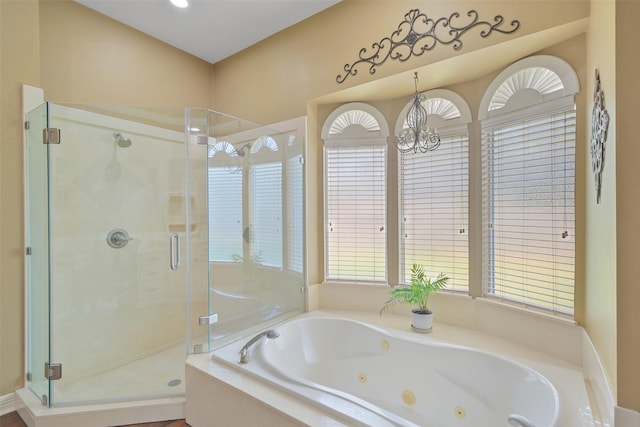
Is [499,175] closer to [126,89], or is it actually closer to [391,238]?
[391,238]

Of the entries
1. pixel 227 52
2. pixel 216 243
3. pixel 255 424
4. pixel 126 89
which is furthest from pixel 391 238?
pixel 126 89

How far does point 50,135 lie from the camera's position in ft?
6.41

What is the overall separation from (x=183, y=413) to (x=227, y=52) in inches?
121

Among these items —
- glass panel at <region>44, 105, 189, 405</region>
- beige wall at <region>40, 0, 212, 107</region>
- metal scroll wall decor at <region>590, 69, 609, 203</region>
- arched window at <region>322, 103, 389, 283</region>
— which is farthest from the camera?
arched window at <region>322, 103, 389, 283</region>

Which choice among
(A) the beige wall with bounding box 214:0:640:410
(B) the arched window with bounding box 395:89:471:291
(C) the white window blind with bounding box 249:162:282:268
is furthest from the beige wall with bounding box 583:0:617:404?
(C) the white window blind with bounding box 249:162:282:268

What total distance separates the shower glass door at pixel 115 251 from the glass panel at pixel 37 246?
15mm

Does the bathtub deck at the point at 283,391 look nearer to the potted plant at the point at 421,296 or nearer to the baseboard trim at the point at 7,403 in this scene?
the potted plant at the point at 421,296

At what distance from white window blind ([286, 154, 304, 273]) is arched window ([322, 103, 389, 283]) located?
0.23m

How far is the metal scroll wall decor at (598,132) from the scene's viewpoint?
116 cm

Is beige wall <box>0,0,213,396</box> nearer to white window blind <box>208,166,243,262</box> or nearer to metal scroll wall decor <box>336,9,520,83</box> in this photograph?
white window blind <box>208,166,243,262</box>

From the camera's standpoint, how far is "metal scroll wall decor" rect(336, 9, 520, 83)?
1772mm

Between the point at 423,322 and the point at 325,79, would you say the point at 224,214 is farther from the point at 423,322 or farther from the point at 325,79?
the point at 423,322

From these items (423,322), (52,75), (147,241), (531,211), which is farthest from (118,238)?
(531,211)

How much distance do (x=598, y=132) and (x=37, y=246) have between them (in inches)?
123
